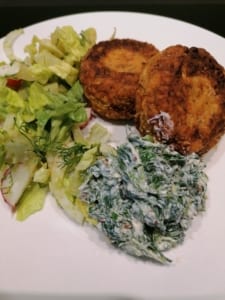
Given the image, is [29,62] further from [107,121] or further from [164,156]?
[164,156]

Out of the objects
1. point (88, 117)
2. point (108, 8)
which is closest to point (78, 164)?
point (88, 117)

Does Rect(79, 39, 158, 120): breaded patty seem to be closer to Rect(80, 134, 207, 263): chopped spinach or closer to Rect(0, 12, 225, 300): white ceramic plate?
Rect(80, 134, 207, 263): chopped spinach

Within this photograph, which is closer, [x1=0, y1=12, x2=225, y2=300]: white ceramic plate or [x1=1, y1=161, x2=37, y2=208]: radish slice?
[x1=0, y1=12, x2=225, y2=300]: white ceramic plate

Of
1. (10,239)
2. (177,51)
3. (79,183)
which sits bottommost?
(10,239)

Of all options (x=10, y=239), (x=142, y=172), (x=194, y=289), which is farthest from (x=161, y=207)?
(x=10, y=239)

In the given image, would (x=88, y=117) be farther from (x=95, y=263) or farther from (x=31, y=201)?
(x=95, y=263)

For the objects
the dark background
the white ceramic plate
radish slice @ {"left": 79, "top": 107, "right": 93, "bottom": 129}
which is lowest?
the white ceramic plate

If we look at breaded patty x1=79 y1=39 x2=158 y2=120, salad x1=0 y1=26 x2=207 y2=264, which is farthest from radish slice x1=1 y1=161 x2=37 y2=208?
breaded patty x1=79 y1=39 x2=158 y2=120
